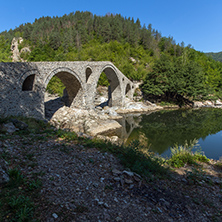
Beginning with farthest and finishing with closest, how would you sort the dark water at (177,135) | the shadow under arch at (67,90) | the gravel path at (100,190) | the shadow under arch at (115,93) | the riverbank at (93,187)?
the shadow under arch at (115,93) < the shadow under arch at (67,90) < the dark water at (177,135) < the gravel path at (100,190) < the riverbank at (93,187)

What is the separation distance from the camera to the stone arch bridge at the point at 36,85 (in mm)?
8914

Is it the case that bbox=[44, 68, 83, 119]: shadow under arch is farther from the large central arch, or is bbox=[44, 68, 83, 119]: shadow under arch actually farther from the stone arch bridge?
the large central arch

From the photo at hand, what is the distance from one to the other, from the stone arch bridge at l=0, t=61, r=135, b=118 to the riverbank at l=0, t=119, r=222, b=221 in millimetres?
→ 4739

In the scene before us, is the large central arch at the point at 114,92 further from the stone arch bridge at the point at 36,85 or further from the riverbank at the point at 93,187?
the riverbank at the point at 93,187

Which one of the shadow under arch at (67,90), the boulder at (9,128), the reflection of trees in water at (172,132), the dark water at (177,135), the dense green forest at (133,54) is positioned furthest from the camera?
the dense green forest at (133,54)

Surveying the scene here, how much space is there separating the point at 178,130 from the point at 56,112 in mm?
11437

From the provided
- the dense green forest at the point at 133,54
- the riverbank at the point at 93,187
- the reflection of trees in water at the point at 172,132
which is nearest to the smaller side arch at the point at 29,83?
the riverbank at the point at 93,187

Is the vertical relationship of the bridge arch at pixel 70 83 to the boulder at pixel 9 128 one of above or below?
above

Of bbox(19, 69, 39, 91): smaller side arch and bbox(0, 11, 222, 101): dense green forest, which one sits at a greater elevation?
bbox(0, 11, 222, 101): dense green forest

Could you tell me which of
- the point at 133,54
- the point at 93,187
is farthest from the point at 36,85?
the point at 133,54

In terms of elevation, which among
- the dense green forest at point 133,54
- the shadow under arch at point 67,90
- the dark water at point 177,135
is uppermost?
the dense green forest at point 133,54

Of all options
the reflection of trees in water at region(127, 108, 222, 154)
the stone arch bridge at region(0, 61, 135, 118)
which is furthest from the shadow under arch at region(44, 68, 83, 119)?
the reflection of trees in water at region(127, 108, 222, 154)

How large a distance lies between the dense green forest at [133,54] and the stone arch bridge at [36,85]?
51.3 feet

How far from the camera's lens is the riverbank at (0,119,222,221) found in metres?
2.42
